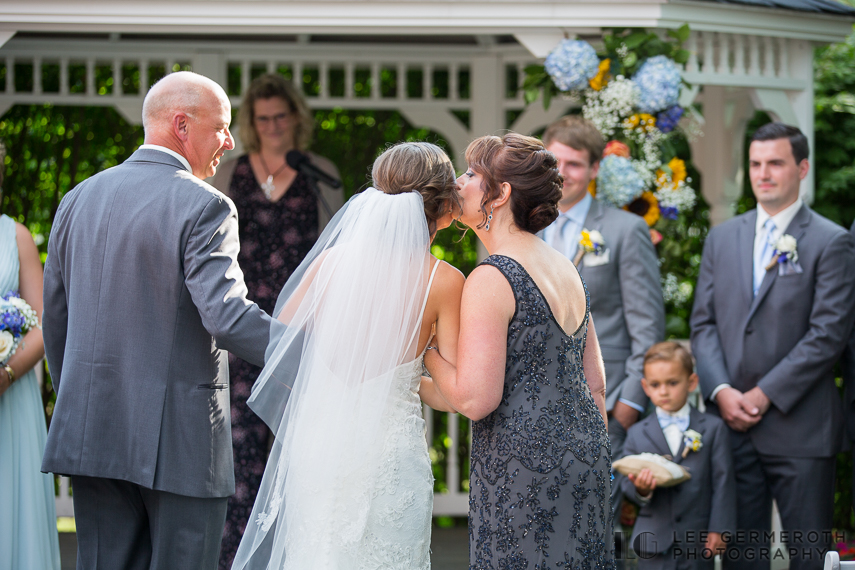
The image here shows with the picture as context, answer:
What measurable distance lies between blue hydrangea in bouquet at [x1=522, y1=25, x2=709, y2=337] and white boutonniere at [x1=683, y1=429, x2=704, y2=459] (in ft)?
2.83

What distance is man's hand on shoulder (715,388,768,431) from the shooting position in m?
4.12

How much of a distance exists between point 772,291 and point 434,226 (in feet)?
6.96

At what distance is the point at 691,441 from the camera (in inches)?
159

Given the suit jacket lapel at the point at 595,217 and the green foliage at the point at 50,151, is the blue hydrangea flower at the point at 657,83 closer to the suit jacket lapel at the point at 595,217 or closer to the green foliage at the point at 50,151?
the suit jacket lapel at the point at 595,217

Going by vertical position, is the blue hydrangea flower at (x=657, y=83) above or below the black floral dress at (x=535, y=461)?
above

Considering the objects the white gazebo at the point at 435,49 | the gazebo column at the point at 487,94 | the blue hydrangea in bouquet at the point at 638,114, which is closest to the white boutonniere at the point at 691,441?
the blue hydrangea in bouquet at the point at 638,114

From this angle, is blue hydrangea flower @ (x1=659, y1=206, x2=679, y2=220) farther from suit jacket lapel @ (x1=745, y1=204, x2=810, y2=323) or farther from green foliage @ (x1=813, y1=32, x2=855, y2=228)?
green foliage @ (x1=813, y1=32, x2=855, y2=228)

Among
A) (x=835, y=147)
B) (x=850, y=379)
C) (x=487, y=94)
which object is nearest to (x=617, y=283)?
(x=850, y=379)

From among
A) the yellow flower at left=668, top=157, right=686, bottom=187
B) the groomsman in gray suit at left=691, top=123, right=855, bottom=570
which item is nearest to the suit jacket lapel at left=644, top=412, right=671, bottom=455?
the groomsman in gray suit at left=691, top=123, right=855, bottom=570

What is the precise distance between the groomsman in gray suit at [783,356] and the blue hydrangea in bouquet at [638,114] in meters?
Answer: 0.41

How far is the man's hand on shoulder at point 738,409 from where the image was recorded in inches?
162

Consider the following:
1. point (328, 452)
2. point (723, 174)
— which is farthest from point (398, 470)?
point (723, 174)

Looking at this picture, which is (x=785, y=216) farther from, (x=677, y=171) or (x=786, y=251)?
(x=677, y=171)

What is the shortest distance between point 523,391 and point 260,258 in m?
2.65
